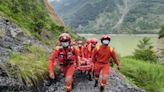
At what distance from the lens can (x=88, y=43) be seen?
1337 cm

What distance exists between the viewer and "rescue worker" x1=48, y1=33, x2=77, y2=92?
977 cm

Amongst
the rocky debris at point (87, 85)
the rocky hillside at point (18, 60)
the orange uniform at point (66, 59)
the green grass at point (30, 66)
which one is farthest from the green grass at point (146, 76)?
the orange uniform at point (66, 59)

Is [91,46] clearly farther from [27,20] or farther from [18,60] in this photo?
[27,20]

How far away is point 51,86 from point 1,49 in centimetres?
177

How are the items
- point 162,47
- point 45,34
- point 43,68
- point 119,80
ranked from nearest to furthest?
point 43,68
point 119,80
point 45,34
point 162,47

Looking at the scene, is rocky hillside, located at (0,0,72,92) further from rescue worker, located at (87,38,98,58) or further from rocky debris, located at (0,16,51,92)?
rescue worker, located at (87,38,98,58)

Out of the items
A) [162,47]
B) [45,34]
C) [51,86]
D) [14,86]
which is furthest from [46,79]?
[162,47]

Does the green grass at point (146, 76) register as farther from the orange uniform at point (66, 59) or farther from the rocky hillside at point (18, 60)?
the orange uniform at point (66, 59)

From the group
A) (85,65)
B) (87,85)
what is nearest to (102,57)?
(87,85)

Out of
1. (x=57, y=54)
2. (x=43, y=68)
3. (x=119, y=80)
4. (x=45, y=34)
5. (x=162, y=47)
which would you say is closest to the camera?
(x=57, y=54)

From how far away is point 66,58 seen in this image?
10188 millimetres

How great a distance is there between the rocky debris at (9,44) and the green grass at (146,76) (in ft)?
14.4

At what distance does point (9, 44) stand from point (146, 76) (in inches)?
229

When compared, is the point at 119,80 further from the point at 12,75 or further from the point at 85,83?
the point at 12,75
